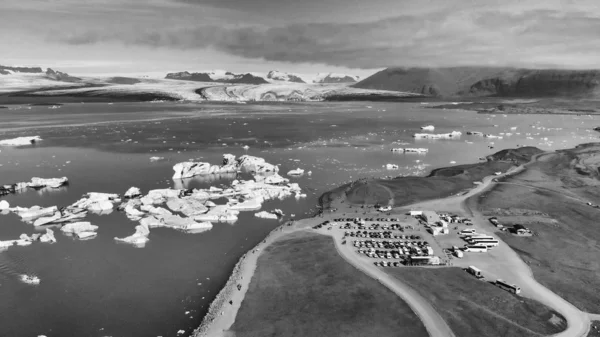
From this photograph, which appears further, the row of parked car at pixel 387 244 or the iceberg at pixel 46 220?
the iceberg at pixel 46 220

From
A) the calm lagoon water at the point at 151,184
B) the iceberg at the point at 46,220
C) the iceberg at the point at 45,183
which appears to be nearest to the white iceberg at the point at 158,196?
the calm lagoon water at the point at 151,184

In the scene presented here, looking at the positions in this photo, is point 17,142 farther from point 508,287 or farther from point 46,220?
point 508,287

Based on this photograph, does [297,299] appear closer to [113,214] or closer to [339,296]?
[339,296]

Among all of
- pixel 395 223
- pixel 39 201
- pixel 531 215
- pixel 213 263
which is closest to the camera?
pixel 213 263

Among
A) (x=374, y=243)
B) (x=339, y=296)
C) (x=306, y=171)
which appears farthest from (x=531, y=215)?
(x=306, y=171)

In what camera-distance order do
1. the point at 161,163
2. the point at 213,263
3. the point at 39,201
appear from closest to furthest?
the point at 213,263, the point at 39,201, the point at 161,163

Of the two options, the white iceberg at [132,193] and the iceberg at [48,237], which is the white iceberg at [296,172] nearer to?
the white iceberg at [132,193]
